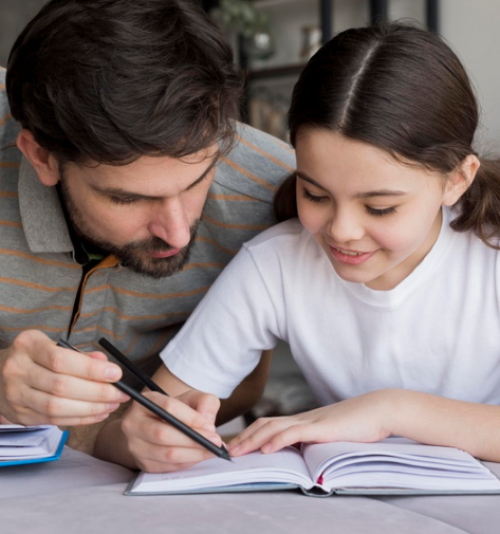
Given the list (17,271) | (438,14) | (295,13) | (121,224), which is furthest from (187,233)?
(295,13)

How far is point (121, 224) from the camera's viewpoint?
1.29 meters

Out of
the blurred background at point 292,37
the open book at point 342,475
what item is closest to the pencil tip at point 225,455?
the open book at point 342,475

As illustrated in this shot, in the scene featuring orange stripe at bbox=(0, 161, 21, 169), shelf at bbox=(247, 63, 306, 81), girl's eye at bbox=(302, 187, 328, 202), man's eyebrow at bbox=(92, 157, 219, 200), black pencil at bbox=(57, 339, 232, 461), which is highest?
girl's eye at bbox=(302, 187, 328, 202)

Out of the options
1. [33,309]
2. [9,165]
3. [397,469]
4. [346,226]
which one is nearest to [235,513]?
[397,469]

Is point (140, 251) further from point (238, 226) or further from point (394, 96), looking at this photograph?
point (394, 96)

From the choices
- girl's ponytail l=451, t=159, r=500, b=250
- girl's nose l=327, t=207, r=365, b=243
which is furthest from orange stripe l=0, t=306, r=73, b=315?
girl's ponytail l=451, t=159, r=500, b=250

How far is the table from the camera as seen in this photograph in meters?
0.76

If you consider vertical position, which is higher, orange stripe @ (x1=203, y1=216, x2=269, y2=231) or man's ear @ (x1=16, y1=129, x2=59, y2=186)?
man's ear @ (x1=16, y1=129, x2=59, y2=186)

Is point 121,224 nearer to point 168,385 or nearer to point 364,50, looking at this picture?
point 168,385

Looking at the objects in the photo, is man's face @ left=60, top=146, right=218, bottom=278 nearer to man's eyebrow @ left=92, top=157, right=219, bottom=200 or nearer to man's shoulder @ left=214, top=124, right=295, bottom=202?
man's eyebrow @ left=92, top=157, right=219, bottom=200

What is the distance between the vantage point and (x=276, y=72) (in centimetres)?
384

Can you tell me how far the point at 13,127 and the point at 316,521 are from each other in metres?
1.04

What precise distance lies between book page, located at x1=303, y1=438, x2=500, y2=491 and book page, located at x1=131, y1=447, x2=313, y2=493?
2 cm

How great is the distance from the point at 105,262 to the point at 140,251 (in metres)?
0.14
